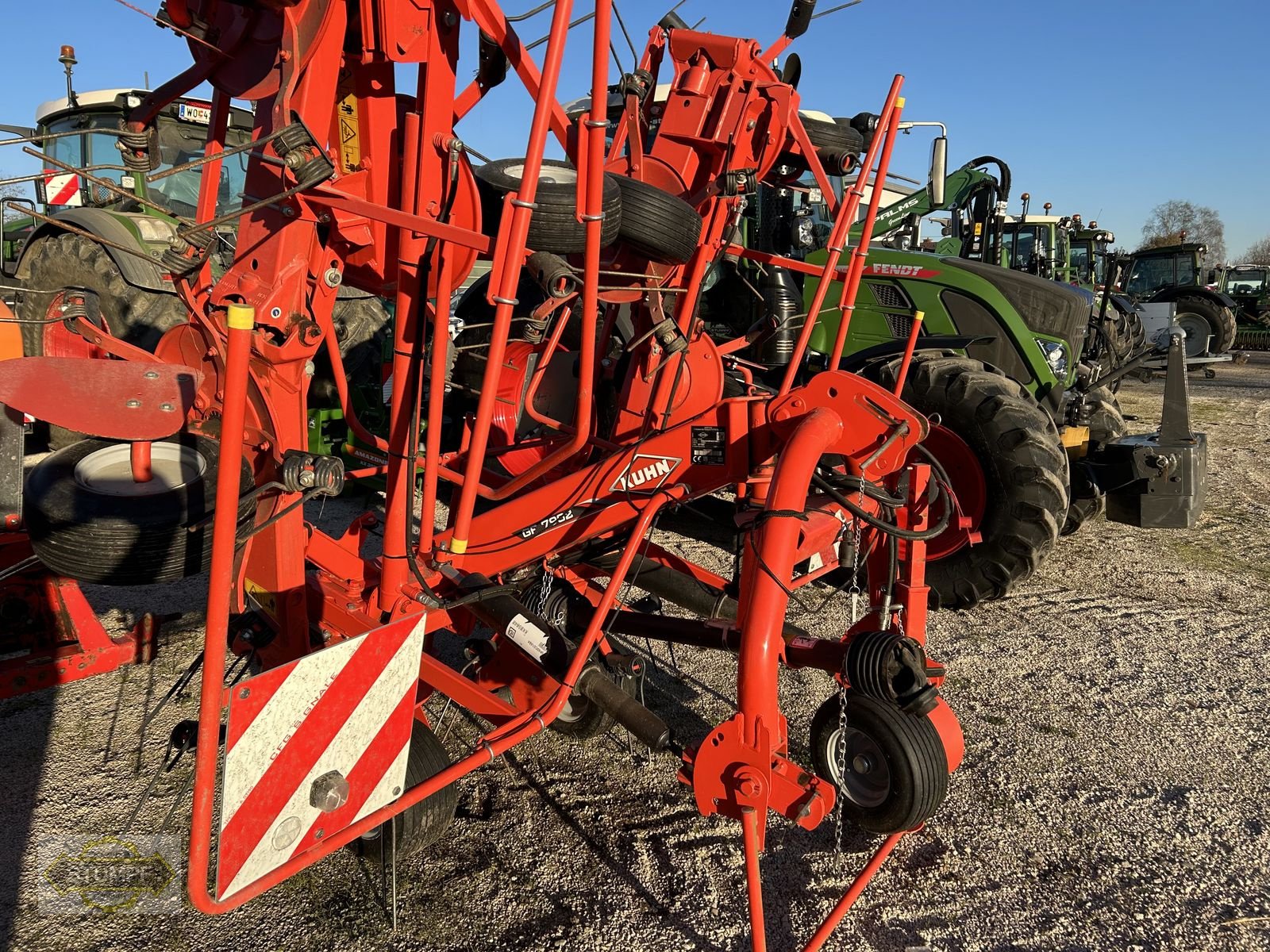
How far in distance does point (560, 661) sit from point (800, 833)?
1041 mm

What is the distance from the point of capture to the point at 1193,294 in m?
17.3

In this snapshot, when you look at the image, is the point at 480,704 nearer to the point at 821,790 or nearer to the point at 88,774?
the point at 821,790

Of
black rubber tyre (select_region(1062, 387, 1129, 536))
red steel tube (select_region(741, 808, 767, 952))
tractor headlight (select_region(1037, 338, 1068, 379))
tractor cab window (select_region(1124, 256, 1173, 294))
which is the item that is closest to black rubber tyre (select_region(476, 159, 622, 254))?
red steel tube (select_region(741, 808, 767, 952))

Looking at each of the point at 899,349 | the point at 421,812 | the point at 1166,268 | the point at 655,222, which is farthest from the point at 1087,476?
the point at 1166,268

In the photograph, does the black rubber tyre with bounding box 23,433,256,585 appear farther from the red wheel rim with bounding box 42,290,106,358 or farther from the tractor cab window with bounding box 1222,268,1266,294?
the tractor cab window with bounding box 1222,268,1266,294

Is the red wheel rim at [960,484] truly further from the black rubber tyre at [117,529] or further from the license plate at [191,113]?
the license plate at [191,113]

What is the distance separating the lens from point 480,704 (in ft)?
8.74

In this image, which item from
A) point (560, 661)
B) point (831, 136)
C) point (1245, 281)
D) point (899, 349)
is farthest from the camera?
point (1245, 281)

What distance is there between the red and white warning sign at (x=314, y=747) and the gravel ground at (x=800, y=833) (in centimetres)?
54

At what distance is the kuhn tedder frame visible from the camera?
7.06 feet

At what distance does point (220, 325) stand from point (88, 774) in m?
1.77

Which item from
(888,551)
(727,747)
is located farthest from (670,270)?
(727,747)

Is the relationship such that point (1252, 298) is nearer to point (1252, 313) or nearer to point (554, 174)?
point (1252, 313)

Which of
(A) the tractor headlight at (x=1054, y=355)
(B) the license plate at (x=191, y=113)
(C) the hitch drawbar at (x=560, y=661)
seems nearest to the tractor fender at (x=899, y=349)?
(A) the tractor headlight at (x=1054, y=355)
